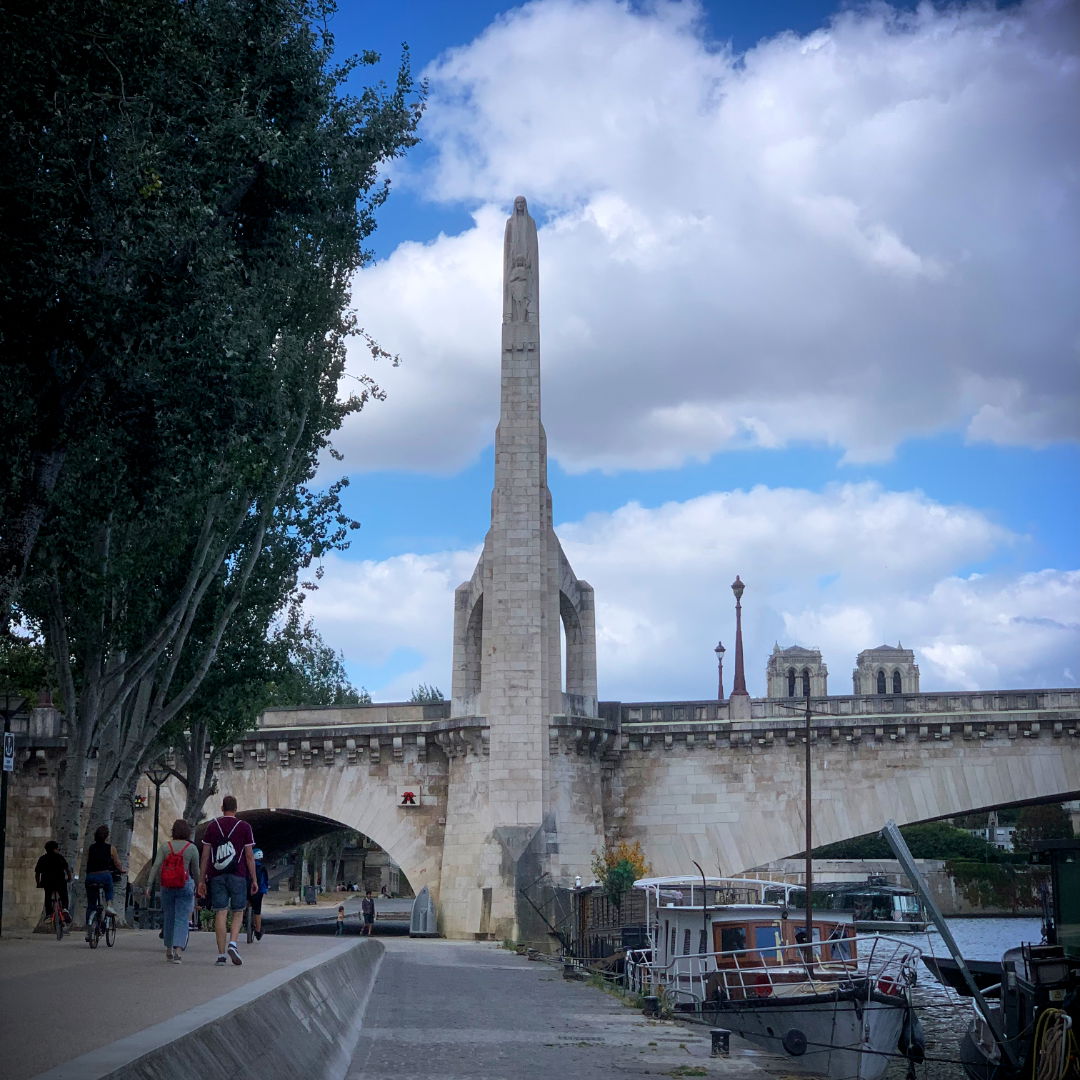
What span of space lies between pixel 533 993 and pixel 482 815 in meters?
17.7

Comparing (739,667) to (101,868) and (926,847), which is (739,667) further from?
(926,847)

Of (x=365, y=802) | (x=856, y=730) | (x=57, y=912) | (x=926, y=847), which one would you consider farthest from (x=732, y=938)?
(x=926, y=847)

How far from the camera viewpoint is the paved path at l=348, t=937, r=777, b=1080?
39.0 feet

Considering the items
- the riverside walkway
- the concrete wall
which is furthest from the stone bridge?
the concrete wall

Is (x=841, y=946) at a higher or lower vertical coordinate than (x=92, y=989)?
lower

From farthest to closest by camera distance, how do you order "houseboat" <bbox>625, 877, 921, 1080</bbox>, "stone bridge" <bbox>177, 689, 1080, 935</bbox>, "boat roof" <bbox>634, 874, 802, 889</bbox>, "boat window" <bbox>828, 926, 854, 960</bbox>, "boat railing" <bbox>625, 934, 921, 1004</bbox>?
"stone bridge" <bbox>177, 689, 1080, 935</bbox>, "boat roof" <bbox>634, 874, 802, 889</bbox>, "boat window" <bbox>828, 926, 854, 960</bbox>, "boat railing" <bbox>625, 934, 921, 1004</bbox>, "houseboat" <bbox>625, 877, 921, 1080</bbox>

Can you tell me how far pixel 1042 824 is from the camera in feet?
300

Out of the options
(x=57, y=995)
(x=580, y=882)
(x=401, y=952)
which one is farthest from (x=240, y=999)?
(x=580, y=882)

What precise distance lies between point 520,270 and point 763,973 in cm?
2319

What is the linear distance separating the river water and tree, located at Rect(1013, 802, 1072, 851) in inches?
184

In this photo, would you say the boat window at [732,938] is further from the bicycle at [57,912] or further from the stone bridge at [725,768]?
the bicycle at [57,912]

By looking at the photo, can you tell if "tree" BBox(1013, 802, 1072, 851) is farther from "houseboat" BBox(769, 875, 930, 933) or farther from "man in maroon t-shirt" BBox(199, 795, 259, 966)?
"man in maroon t-shirt" BBox(199, 795, 259, 966)

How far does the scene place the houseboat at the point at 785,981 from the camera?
2191 centimetres

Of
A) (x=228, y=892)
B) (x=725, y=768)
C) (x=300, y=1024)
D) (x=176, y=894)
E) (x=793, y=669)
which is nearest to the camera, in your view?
(x=300, y=1024)
